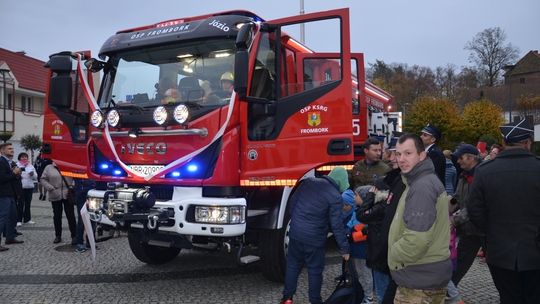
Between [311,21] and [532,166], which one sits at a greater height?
[311,21]

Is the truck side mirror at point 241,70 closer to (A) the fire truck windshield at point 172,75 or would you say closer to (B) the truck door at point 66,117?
(A) the fire truck windshield at point 172,75

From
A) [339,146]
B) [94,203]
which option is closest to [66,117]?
[94,203]

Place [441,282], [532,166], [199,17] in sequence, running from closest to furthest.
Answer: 1. [441,282]
2. [532,166]
3. [199,17]

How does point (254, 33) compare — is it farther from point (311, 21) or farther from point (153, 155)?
point (153, 155)

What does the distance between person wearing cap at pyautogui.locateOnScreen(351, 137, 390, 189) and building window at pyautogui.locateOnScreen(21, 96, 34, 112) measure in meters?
31.8

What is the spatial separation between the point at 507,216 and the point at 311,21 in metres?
2.77

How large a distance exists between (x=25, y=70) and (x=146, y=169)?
3233 centimetres

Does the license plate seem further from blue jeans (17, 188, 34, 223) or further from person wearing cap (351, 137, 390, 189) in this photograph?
blue jeans (17, 188, 34, 223)

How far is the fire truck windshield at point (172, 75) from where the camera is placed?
200 inches

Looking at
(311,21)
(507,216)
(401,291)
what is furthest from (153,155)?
(507,216)

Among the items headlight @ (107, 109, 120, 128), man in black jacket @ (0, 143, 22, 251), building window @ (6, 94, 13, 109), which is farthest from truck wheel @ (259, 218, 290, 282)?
building window @ (6, 94, 13, 109)

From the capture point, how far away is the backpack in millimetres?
4375

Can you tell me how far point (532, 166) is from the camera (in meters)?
3.31

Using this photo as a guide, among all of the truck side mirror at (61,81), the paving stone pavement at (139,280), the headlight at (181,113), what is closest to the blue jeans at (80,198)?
the paving stone pavement at (139,280)
